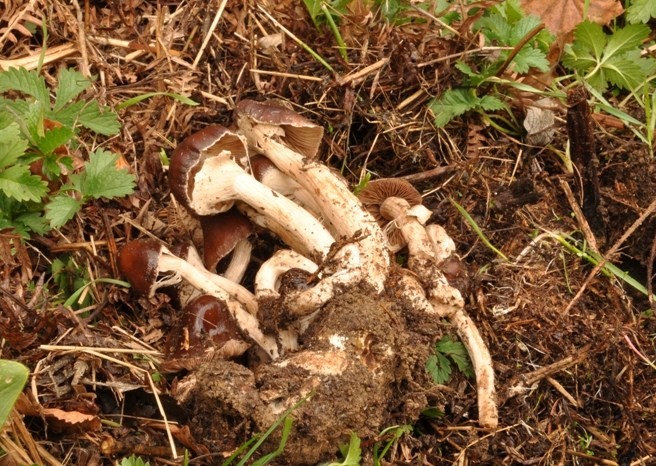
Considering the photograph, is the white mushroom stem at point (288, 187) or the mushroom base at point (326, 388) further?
the white mushroom stem at point (288, 187)

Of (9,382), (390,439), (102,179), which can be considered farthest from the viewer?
(102,179)

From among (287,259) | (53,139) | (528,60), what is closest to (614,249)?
(528,60)

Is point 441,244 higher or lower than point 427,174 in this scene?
lower

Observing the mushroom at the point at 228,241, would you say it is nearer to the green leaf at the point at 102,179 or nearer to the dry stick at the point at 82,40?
the green leaf at the point at 102,179

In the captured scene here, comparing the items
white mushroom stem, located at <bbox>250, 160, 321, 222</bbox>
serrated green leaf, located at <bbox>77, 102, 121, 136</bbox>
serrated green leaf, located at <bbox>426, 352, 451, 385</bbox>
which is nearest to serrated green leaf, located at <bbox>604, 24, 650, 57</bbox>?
white mushroom stem, located at <bbox>250, 160, 321, 222</bbox>

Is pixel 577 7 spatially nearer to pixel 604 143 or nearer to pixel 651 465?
pixel 604 143

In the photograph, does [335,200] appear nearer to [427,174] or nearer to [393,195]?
[393,195]

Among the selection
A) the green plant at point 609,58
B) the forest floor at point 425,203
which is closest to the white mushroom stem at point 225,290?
the forest floor at point 425,203

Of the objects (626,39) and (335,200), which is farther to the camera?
(626,39)
